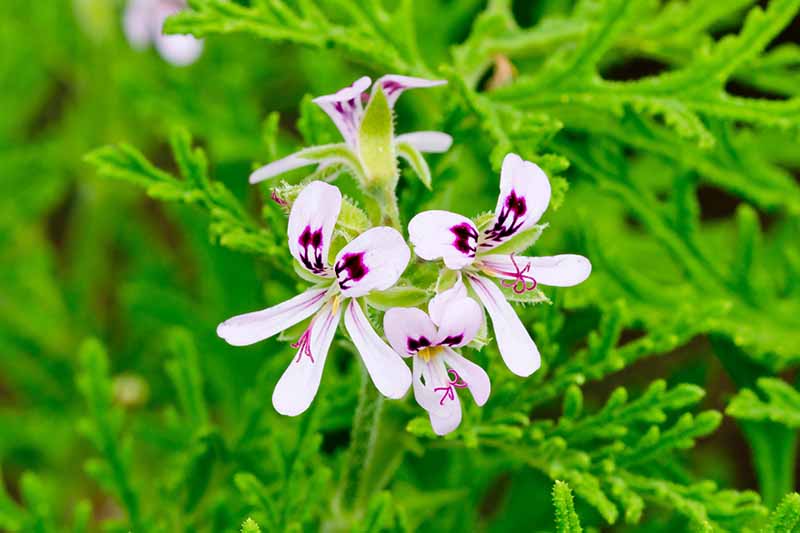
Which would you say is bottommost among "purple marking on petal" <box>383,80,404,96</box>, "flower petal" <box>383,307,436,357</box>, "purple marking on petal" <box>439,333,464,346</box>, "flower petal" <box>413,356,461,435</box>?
"flower petal" <box>413,356,461,435</box>

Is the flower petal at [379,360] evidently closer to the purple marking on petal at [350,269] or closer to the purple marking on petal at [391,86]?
the purple marking on petal at [350,269]

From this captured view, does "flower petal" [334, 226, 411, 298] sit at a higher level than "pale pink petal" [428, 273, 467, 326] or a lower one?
higher

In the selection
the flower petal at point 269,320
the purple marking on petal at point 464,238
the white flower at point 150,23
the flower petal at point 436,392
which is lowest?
the flower petal at point 436,392

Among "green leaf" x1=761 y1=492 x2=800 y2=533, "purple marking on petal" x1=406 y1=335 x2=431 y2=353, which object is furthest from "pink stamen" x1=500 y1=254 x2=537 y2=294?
"green leaf" x1=761 y1=492 x2=800 y2=533

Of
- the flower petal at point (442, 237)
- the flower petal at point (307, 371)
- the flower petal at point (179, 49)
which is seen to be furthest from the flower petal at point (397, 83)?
the flower petal at point (179, 49)

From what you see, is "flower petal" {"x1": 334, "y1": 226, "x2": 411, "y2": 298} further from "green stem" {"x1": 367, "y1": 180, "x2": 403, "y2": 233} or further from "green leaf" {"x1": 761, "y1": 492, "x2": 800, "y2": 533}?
"green leaf" {"x1": 761, "y1": 492, "x2": 800, "y2": 533}

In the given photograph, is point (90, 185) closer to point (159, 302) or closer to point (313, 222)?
point (159, 302)
